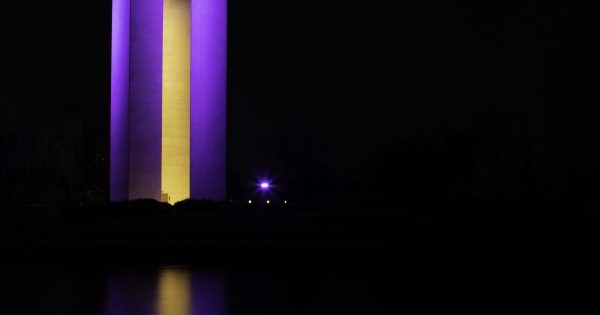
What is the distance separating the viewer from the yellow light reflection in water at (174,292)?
839 cm

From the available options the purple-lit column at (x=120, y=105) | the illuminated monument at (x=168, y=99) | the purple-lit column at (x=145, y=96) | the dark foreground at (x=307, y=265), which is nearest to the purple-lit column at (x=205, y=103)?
the illuminated monument at (x=168, y=99)

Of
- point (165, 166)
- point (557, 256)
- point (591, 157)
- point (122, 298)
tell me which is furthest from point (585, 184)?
point (122, 298)

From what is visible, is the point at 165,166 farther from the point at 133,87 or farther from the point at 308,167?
the point at 308,167

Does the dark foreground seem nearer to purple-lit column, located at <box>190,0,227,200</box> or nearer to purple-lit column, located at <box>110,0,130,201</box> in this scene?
purple-lit column, located at <box>110,0,130,201</box>

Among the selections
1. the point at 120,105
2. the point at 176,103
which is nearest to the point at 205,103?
the point at 176,103

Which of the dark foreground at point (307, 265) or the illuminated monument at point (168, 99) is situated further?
the illuminated monument at point (168, 99)

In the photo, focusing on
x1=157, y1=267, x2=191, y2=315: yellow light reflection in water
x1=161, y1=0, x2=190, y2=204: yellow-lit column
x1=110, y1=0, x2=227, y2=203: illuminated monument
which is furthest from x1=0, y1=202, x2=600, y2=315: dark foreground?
x1=161, y1=0, x2=190, y2=204: yellow-lit column

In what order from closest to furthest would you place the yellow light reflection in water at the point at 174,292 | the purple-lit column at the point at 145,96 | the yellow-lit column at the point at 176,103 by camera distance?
the yellow light reflection in water at the point at 174,292 < the purple-lit column at the point at 145,96 < the yellow-lit column at the point at 176,103

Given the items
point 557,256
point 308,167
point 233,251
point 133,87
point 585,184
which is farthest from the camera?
point 308,167

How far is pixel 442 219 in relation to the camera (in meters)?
21.3

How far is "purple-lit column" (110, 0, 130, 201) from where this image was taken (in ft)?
107

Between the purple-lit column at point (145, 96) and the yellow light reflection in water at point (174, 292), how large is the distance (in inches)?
781

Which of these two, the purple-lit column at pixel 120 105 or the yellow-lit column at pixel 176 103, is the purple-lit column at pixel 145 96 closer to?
the purple-lit column at pixel 120 105

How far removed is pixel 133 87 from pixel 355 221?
15820 mm
